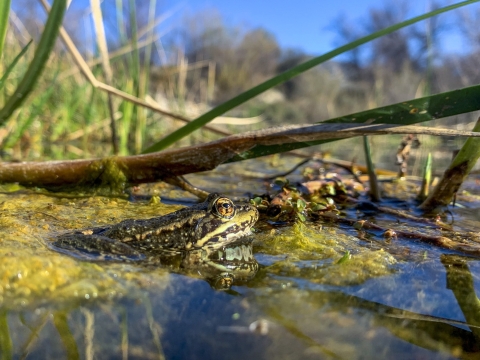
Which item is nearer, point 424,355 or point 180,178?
point 424,355

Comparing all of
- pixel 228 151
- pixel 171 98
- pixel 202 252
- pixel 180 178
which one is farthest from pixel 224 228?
pixel 171 98

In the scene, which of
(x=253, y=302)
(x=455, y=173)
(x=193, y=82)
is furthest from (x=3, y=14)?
(x=193, y=82)

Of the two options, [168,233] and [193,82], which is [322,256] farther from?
[193,82]

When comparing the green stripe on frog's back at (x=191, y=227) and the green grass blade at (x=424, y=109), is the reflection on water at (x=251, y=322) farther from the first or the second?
the green grass blade at (x=424, y=109)

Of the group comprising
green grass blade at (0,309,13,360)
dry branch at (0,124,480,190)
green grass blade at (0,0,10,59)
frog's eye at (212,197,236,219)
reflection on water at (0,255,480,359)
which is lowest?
green grass blade at (0,309,13,360)

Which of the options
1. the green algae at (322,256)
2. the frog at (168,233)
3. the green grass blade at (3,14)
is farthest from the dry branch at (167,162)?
the green grass blade at (3,14)

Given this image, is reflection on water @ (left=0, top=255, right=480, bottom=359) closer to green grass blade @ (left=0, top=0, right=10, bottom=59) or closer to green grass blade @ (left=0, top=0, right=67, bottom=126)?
green grass blade @ (left=0, top=0, right=67, bottom=126)

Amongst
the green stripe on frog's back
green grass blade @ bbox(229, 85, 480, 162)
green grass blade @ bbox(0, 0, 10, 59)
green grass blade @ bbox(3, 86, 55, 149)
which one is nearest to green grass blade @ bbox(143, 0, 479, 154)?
green grass blade @ bbox(229, 85, 480, 162)

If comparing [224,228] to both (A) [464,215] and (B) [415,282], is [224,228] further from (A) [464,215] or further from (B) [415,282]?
(A) [464,215]
